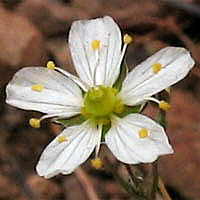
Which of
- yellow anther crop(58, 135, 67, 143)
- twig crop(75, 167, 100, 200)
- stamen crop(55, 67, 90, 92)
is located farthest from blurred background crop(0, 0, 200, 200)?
yellow anther crop(58, 135, 67, 143)

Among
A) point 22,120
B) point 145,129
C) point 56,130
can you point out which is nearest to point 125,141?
point 145,129

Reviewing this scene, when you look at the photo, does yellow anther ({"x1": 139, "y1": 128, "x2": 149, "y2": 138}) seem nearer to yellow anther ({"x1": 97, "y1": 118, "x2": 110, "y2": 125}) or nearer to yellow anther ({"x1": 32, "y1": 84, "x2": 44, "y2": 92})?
yellow anther ({"x1": 97, "y1": 118, "x2": 110, "y2": 125})

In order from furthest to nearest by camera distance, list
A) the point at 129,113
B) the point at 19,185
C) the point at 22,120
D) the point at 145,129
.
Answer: the point at 22,120 → the point at 19,185 → the point at 129,113 → the point at 145,129

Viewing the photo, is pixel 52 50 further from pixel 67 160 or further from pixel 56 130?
pixel 67 160

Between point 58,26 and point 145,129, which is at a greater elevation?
point 145,129

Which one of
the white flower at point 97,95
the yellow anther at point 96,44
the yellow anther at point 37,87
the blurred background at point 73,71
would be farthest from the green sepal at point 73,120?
the blurred background at point 73,71

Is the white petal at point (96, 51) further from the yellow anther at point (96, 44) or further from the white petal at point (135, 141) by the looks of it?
the white petal at point (135, 141)

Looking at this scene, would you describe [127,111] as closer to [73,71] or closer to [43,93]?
[43,93]
